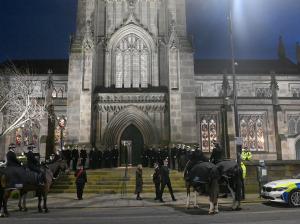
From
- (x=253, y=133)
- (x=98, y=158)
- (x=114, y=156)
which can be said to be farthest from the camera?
(x=253, y=133)

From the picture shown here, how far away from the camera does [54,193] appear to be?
682 inches

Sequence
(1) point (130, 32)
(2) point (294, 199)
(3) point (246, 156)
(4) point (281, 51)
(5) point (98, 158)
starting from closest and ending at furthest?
(2) point (294, 199) < (3) point (246, 156) < (5) point (98, 158) < (1) point (130, 32) < (4) point (281, 51)

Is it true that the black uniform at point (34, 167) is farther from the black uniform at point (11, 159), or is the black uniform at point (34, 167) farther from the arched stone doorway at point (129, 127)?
the arched stone doorway at point (129, 127)

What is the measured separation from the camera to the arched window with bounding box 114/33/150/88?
28812mm

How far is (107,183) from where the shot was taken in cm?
1847

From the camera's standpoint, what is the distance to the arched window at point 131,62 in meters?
28.8

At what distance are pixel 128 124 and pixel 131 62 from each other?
5.66m

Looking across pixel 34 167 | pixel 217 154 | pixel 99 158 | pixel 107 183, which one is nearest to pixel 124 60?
pixel 99 158

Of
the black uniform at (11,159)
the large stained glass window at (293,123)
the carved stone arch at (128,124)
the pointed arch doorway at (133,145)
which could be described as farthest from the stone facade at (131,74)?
the black uniform at (11,159)

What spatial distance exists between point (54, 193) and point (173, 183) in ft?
21.4

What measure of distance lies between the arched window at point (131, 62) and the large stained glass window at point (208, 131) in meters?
8.13

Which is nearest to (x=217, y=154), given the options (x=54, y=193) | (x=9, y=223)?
(x=9, y=223)

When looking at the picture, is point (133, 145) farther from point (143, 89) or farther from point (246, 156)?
point (246, 156)

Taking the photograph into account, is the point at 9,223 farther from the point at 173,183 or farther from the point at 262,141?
the point at 262,141
